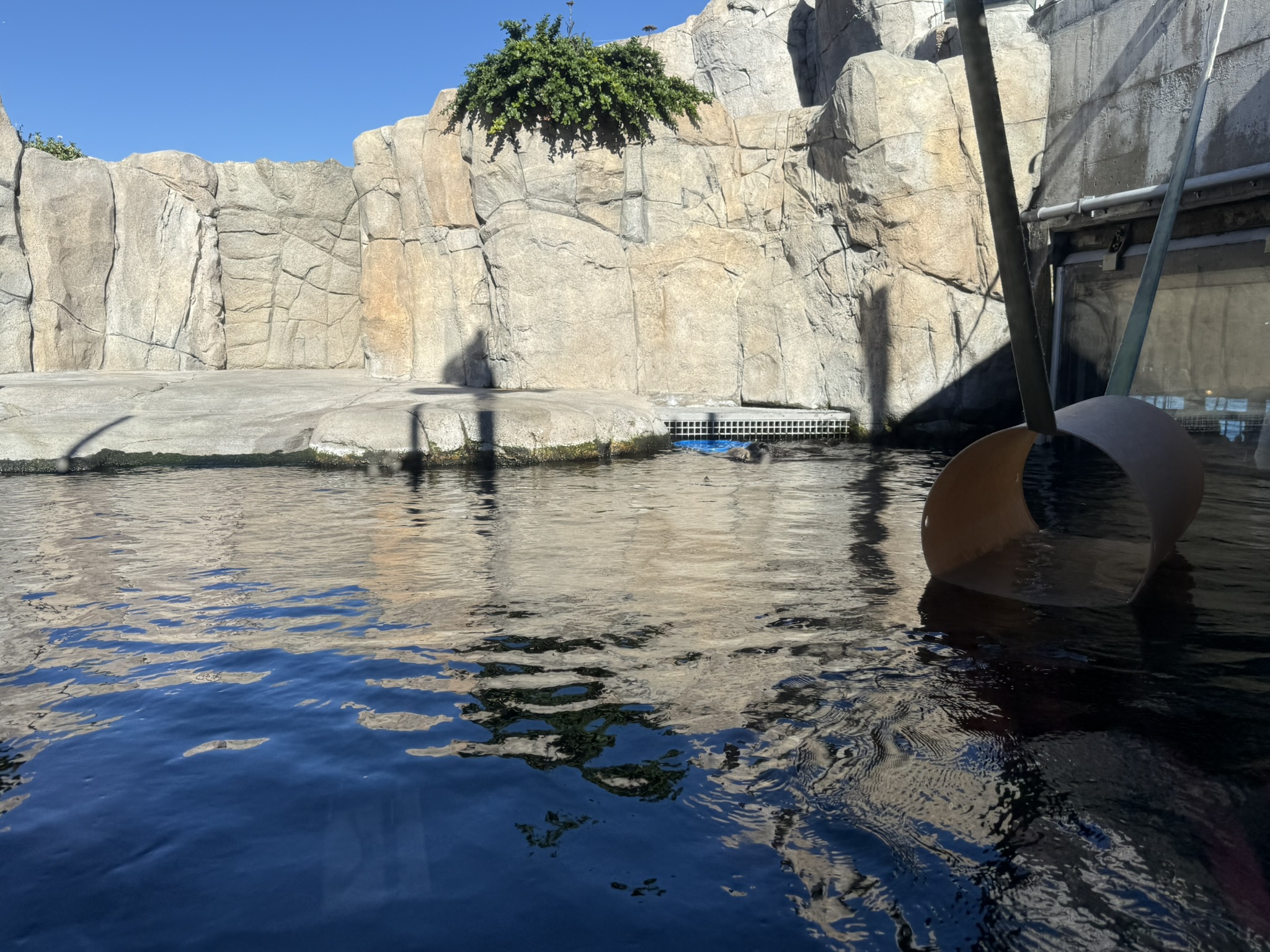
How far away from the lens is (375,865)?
2.35 m

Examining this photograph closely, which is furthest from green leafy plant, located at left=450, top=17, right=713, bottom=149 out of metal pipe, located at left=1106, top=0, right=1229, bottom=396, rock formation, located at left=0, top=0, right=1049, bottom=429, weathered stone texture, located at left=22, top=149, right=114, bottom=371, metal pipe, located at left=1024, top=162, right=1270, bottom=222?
metal pipe, located at left=1106, top=0, right=1229, bottom=396

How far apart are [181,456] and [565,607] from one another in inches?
307

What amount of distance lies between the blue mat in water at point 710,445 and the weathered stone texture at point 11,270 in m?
11.0

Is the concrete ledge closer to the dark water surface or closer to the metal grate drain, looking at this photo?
the metal grate drain

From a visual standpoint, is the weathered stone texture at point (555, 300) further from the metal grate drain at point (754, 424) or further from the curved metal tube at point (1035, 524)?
the curved metal tube at point (1035, 524)

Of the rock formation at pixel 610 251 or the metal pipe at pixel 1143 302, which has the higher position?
the rock formation at pixel 610 251

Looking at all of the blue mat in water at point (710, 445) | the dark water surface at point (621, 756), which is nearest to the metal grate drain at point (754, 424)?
the blue mat in water at point (710, 445)

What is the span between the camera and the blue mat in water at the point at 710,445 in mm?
12312

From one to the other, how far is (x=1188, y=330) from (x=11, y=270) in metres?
16.8

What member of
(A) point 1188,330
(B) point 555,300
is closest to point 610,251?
(B) point 555,300

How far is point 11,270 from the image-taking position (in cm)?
1603

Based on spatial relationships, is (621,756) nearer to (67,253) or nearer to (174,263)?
(67,253)

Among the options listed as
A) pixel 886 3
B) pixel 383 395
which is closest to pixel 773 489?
pixel 383 395

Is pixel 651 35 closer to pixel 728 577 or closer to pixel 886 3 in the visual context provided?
pixel 886 3
